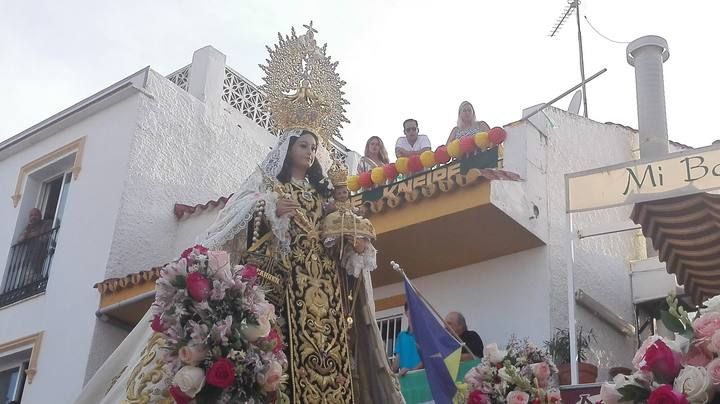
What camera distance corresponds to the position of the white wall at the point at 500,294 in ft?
31.5

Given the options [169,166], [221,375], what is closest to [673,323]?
[221,375]

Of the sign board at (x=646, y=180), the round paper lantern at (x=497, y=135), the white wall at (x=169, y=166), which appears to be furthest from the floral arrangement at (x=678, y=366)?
the white wall at (x=169, y=166)

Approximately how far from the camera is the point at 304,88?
22.6 ft

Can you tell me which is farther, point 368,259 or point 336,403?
point 368,259

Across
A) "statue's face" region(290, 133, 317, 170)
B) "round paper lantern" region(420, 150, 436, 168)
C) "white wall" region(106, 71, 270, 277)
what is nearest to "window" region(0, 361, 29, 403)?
"white wall" region(106, 71, 270, 277)

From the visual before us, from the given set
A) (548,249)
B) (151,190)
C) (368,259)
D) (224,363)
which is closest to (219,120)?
(151,190)

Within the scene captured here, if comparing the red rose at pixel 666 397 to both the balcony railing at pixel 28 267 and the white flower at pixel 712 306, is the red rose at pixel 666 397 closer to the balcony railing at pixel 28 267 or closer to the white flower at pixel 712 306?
the white flower at pixel 712 306

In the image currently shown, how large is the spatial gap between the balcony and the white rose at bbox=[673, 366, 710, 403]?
206 inches

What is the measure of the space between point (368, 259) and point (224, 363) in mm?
1539

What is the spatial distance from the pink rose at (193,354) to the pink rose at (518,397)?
1962mm

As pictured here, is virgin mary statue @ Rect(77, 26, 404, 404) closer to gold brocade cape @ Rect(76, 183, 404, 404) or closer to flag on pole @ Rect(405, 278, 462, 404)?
gold brocade cape @ Rect(76, 183, 404, 404)

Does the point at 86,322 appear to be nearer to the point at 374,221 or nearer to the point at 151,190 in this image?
the point at 151,190

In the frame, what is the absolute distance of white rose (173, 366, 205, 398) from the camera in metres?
4.93

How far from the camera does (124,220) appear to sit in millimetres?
12453
